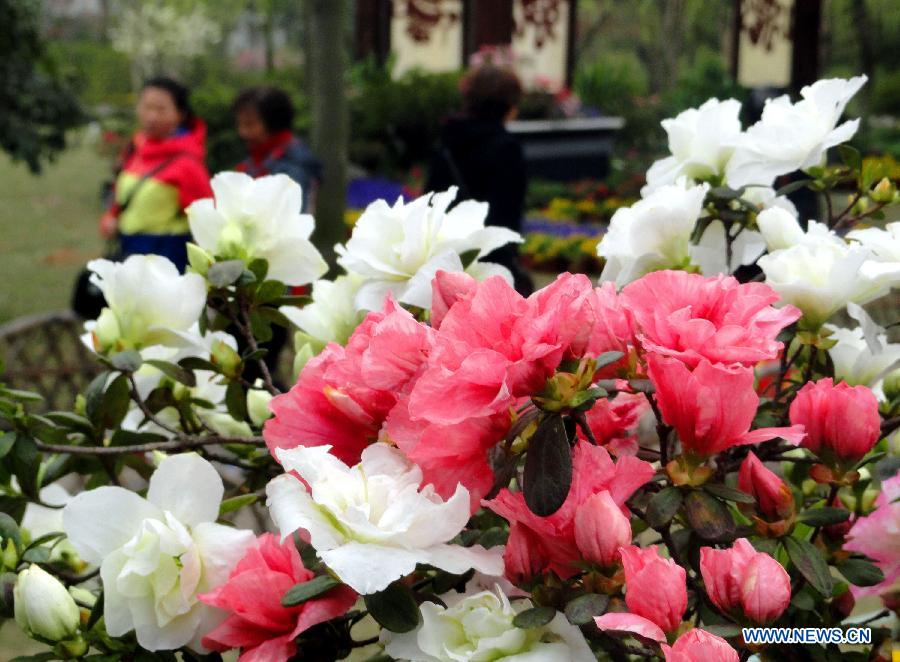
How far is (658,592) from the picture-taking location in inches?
29.4

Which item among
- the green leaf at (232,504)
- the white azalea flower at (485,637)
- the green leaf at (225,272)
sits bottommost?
the white azalea flower at (485,637)

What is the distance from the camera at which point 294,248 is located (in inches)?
45.6

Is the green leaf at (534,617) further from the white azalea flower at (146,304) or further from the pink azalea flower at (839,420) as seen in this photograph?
the white azalea flower at (146,304)

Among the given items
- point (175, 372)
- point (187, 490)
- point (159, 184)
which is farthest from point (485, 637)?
point (159, 184)

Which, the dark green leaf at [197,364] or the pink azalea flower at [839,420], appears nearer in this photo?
the pink azalea flower at [839,420]

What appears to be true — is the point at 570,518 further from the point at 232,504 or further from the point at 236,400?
the point at 236,400

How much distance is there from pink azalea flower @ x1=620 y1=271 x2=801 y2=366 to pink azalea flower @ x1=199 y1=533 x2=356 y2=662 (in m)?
0.27

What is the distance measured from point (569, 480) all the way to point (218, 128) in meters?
12.0

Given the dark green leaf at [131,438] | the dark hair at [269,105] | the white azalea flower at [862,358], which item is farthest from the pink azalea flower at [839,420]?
the dark hair at [269,105]

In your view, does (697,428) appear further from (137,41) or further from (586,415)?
(137,41)

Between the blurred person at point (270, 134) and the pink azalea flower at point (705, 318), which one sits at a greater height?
the pink azalea flower at point (705, 318)

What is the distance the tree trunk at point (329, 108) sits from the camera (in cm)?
819

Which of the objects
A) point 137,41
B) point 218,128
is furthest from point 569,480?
point 137,41

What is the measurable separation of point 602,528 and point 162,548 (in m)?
0.30
